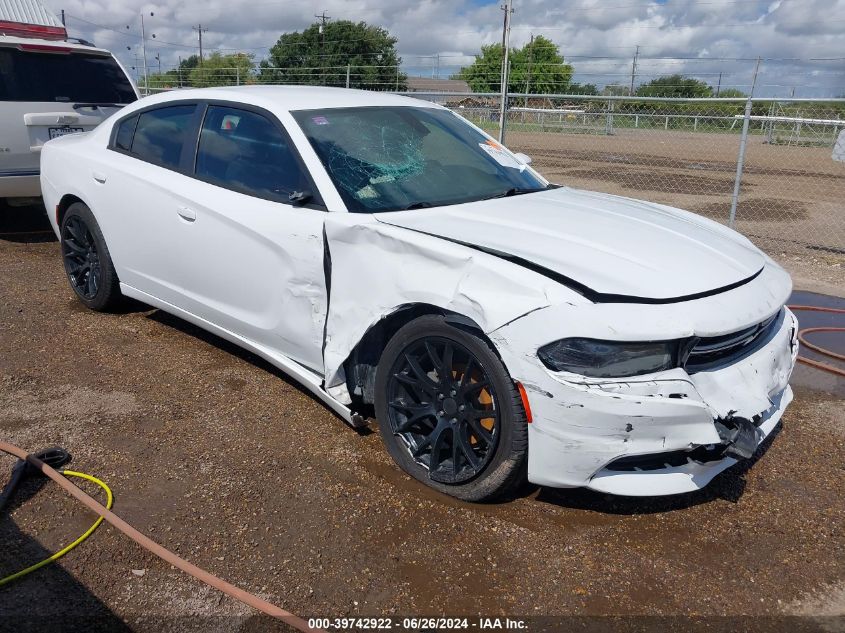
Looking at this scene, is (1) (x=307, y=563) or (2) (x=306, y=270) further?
(2) (x=306, y=270)

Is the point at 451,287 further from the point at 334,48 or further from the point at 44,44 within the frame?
the point at 334,48

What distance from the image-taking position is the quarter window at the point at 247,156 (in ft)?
12.0

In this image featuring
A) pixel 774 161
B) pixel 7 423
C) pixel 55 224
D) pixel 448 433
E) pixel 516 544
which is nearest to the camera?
pixel 516 544

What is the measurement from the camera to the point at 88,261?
16.9ft

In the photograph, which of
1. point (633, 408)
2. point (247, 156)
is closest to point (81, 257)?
point (247, 156)

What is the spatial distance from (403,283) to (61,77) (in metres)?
5.76

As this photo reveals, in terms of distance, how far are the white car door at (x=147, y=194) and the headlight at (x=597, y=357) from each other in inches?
95.3

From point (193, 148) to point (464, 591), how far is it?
115 inches

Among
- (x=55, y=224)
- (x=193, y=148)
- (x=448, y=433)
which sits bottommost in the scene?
(x=448, y=433)

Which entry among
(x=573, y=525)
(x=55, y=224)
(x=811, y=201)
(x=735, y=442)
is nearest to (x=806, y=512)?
(x=735, y=442)

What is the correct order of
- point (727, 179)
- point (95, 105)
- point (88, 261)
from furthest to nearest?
point (727, 179) → point (95, 105) → point (88, 261)

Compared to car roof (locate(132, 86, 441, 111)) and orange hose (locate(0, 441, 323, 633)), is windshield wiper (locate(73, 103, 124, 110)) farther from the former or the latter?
orange hose (locate(0, 441, 323, 633))

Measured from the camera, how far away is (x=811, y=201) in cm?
1273

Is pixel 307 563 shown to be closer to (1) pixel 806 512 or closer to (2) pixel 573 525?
(2) pixel 573 525
